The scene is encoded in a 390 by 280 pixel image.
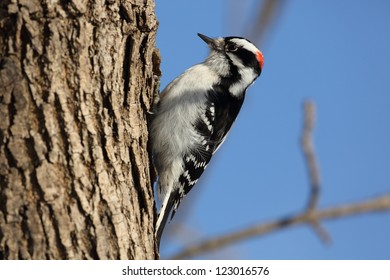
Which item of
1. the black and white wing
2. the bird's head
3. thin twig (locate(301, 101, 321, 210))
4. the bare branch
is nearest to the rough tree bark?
the bare branch

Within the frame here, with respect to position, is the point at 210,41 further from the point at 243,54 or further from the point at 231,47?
the point at 243,54

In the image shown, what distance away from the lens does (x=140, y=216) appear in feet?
9.07

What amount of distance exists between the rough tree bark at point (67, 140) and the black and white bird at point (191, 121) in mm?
1081

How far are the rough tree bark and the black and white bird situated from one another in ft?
3.55

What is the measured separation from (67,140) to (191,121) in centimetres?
179

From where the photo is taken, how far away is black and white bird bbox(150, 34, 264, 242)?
3961mm

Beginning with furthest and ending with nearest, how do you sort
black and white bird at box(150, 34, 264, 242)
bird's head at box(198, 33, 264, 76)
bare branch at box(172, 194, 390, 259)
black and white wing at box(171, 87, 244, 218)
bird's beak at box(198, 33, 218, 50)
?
bird's beak at box(198, 33, 218, 50)
bird's head at box(198, 33, 264, 76)
black and white wing at box(171, 87, 244, 218)
black and white bird at box(150, 34, 264, 242)
bare branch at box(172, 194, 390, 259)

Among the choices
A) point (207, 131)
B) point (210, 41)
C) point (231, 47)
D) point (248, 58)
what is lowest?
point (207, 131)

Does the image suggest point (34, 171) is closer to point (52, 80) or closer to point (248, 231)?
point (52, 80)

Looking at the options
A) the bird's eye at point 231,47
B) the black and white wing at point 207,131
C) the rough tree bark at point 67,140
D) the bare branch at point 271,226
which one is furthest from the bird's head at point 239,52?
the bare branch at point 271,226

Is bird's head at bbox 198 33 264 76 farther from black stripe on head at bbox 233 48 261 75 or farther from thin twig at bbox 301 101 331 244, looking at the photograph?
thin twig at bbox 301 101 331 244

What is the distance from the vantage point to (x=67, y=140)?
250cm

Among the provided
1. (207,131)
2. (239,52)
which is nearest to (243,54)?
(239,52)
